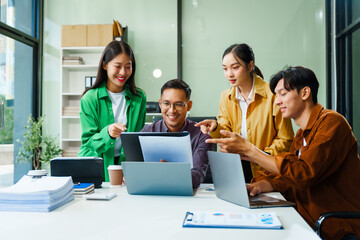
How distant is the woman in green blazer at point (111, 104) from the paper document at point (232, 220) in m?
0.89

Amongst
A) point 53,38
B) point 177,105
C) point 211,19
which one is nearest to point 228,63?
point 177,105

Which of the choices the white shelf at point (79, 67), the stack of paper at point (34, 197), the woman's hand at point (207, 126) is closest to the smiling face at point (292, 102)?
the woman's hand at point (207, 126)

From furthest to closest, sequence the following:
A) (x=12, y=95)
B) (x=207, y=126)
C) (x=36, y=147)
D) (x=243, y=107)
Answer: (x=36, y=147)
(x=12, y=95)
(x=243, y=107)
(x=207, y=126)

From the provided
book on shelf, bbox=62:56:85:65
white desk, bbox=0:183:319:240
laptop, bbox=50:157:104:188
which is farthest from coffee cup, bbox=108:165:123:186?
book on shelf, bbox=62:56:85:65

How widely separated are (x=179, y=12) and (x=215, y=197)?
3651 mm

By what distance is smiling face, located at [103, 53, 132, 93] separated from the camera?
6.56ft

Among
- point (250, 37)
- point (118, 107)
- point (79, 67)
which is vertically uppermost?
point (250, 37)

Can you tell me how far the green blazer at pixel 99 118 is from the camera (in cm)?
194

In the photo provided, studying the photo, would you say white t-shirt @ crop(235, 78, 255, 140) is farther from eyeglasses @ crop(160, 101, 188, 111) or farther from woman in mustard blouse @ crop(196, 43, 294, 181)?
eyeglasses @ crop(160, 101, 188, 111)

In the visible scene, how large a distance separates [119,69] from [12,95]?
9.18ft

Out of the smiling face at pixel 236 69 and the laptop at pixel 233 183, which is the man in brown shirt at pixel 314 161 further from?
the smiling face at pixel 236 69

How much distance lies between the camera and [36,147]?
4.44 meters

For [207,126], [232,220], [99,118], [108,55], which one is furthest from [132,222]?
[108,55]

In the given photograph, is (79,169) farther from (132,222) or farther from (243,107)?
(243,107)
